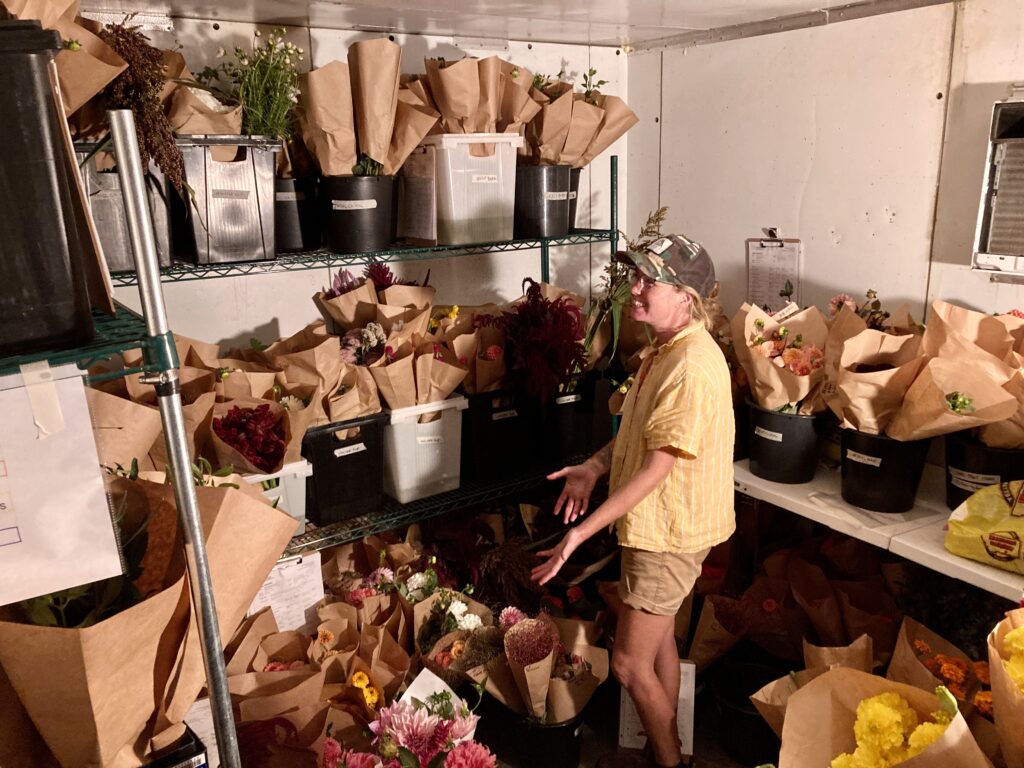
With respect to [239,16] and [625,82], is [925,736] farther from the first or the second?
[625,82]

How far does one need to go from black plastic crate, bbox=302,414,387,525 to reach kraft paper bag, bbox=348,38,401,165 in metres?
0.77

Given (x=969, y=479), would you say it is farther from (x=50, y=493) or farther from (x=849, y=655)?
(x=50, y=493)

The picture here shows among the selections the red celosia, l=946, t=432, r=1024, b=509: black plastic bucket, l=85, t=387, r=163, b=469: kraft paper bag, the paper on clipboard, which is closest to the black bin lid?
l=85, t=387, r=163, b=469: kraft paper bag

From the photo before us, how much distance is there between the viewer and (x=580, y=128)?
2.55m

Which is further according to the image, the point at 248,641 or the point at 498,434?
the point at 498,434

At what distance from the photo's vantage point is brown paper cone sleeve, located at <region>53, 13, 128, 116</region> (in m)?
1.36

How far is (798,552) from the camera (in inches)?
102

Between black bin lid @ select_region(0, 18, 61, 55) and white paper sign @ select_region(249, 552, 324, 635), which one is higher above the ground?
black bin lid @ select_region(0, 18, 61, 55)

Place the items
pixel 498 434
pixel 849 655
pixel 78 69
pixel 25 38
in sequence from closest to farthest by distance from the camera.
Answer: pixel 25 38 → pixel 78 69 → pixel 849 655 → pixel 498 434

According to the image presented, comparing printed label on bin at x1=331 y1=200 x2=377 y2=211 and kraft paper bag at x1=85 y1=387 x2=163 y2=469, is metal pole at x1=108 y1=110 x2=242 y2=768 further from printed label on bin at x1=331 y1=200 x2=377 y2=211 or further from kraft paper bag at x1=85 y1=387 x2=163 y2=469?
printed label on bin at x1=331 y1=200 x2=377 y2=211

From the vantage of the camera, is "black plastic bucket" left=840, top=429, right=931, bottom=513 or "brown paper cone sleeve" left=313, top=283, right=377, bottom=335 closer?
"black plastic bucket" left=840, top=429, right=931, bottom=513

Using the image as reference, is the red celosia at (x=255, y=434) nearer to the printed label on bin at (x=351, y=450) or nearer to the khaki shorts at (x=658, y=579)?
the printed label on bin at (x=351, y=450)

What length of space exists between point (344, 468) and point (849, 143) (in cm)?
185

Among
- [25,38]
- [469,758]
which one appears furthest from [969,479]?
[25,38]
